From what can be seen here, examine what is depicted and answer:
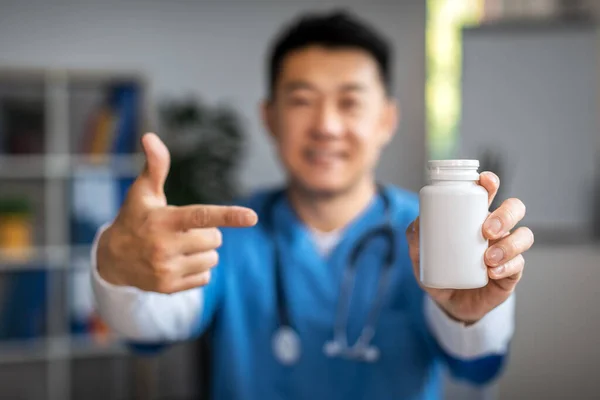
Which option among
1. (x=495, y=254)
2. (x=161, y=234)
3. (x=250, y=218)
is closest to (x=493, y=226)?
(x=495, y=254)

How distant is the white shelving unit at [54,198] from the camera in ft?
9.64

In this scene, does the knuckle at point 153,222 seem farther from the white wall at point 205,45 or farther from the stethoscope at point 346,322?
the white wall at point 205,45

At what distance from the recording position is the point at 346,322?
1.16 m

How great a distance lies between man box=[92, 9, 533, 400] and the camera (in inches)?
43.1

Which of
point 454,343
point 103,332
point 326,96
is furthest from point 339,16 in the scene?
point 103,332

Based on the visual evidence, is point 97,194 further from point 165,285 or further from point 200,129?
point 165,285

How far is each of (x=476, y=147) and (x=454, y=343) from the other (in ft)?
8.68

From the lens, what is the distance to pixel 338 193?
1169mm

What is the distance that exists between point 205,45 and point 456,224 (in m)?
3.27

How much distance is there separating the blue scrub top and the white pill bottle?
1.66 ft

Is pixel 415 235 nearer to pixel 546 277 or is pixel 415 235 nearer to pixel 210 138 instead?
pixel 546 277

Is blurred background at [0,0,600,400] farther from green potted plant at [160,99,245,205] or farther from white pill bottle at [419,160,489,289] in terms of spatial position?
white pill bottle at [419,160,489,289]

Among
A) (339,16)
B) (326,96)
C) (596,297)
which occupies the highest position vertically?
(339,16)

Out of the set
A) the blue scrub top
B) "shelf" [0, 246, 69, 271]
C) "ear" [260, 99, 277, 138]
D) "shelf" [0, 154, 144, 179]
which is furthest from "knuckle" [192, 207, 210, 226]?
"shelf" [0, 246, 69, 271]
